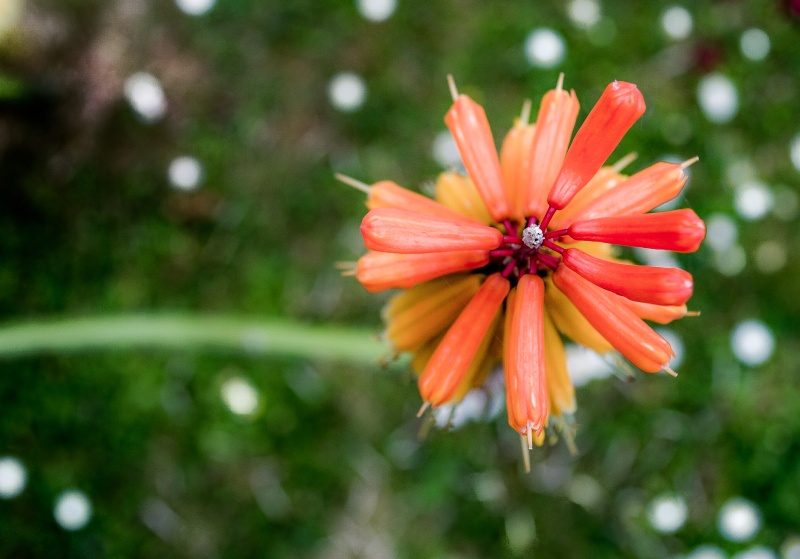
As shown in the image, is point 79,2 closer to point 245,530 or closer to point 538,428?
point 245,530

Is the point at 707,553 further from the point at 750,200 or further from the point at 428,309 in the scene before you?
the point at 428,309

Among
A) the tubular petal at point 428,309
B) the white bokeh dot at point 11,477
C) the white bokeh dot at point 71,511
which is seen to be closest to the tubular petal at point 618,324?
the tubular petal at point 428,309

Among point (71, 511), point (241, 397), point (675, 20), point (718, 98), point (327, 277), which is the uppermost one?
point (675, 20)

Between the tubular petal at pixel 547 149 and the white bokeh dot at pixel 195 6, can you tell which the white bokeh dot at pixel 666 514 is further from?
the white bokeh dot at pixel 195 6

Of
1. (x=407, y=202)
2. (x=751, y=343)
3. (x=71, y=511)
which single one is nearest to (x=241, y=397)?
(x=71, y=511)

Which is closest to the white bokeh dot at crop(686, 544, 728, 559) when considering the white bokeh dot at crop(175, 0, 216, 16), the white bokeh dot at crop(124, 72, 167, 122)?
the white bokeh dot at crop(124, 72, 167, 122)

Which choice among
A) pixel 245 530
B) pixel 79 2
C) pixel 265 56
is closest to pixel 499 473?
pixel 245 530
